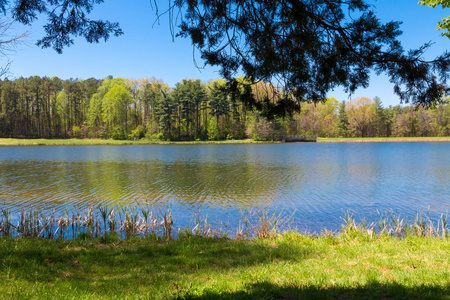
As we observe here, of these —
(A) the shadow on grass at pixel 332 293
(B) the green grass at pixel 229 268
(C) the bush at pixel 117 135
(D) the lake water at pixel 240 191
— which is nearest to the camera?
(A) the shadow on grass at pixel 332 293

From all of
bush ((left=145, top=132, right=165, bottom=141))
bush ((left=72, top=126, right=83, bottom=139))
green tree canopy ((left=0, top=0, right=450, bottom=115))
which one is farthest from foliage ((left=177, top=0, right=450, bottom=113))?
bush ((left=72, top=126, right=83, bottom=139))

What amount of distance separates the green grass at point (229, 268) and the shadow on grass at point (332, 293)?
0.01m

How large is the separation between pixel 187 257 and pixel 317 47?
4.99m

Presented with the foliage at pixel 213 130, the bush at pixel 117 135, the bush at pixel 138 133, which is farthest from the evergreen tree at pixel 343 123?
the bush at pixel 117 135

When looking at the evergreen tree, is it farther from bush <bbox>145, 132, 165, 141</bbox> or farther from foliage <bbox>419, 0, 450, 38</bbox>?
foliage <bbox>419, 0, 450, 38</bbox>

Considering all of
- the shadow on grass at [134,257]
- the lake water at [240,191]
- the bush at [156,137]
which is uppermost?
the bush at [156,137]

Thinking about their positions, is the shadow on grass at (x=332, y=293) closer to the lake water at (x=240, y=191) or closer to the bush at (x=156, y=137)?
the lake water at (x=240, y=191)

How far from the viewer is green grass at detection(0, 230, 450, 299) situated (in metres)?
4.18

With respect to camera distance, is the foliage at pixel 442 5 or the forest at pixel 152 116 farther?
the forest at pixel 152 116

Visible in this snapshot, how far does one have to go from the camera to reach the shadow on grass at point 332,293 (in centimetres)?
393

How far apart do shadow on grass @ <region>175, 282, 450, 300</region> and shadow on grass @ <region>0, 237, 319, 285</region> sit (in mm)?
1469

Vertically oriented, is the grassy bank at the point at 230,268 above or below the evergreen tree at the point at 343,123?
below

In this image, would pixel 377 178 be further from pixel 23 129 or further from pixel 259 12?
pixel 23 129

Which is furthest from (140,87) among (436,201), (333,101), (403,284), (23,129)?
(403,284)
